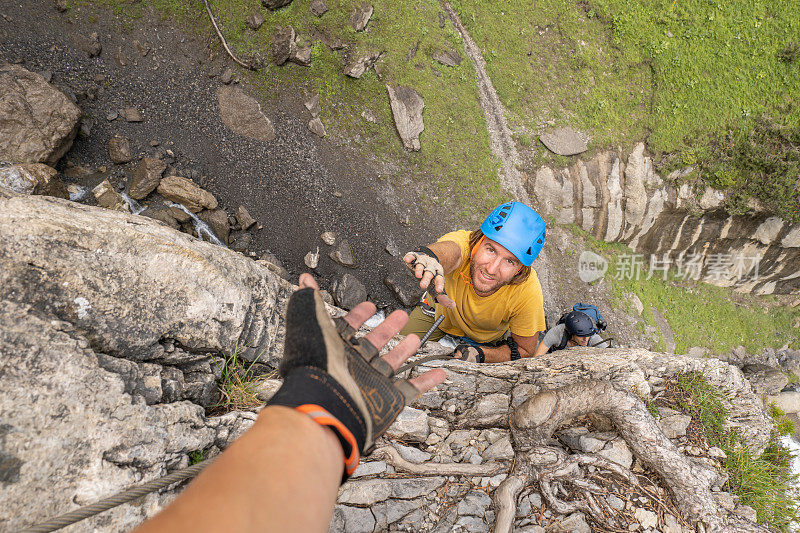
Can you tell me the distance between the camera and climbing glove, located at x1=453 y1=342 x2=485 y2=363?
19.8ft

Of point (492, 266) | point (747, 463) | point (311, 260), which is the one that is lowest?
point (311, 260)

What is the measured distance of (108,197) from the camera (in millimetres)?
7371

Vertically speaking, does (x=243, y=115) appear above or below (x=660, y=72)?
below

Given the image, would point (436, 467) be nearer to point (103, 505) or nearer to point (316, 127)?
point (103, 505)

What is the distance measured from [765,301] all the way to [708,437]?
44.0 feet

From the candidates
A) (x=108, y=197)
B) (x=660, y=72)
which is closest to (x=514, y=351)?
(x=108, y=197)

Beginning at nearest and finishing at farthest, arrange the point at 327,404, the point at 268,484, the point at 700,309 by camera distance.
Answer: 1. the point at 268,484
2. the point at 327,404
3. the point at 700,309

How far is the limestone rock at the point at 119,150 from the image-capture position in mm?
7613

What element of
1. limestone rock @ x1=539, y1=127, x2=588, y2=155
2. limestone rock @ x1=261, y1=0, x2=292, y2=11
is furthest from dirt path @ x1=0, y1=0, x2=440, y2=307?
limestone rock @ x1=539, y1=127, x2=588, y2=155

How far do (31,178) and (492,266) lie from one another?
787 centimetres

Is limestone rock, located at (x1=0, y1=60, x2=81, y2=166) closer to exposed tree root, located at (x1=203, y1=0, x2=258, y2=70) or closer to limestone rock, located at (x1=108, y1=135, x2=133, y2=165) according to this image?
limestone rock, located at (x1=108, y1=135, x2=133, y2=165)

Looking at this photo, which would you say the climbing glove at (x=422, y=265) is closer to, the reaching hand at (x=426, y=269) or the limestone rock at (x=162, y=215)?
the reaching hand at (x=426, y=269)

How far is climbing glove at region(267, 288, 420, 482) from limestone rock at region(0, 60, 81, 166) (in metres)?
7.55

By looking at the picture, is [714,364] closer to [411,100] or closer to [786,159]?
[411,100]
